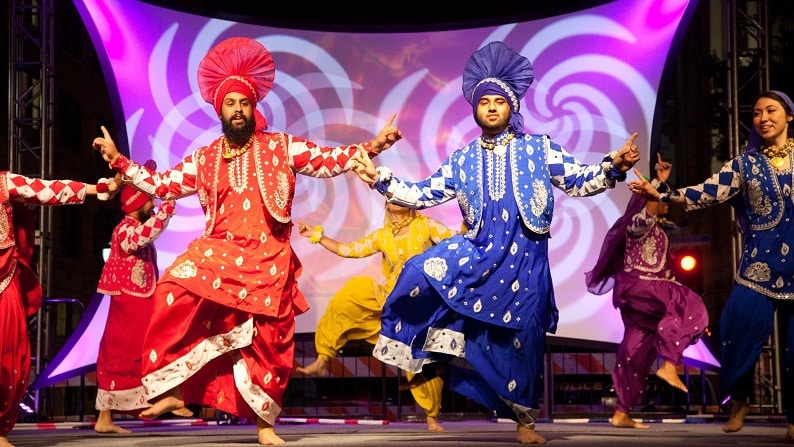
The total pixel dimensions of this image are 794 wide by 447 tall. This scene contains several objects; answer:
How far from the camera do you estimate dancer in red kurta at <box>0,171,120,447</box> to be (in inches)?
201

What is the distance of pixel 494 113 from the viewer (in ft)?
16.9

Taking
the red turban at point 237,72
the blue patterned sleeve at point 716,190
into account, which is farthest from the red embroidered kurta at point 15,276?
the blue patterned sleeve at point 716,190

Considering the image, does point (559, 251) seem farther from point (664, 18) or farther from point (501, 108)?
point (501, 108)

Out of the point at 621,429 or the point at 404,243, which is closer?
the point at 621,429

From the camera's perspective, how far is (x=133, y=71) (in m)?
9.22

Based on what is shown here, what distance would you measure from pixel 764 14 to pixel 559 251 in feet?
8.68

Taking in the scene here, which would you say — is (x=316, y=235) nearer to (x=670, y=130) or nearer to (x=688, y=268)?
(x=688, y=268)

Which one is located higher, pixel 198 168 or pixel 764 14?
pixel 764 14

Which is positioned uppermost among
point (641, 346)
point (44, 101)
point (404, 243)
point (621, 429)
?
point (44, 101)

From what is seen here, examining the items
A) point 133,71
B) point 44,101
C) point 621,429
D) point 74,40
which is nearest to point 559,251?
point 621,429

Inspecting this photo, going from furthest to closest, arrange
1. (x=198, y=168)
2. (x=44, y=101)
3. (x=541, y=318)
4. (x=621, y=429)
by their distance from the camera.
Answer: (x=44, y=101) → (x=621, y=429) → (x=198, y=168) → (x=541, y=318)

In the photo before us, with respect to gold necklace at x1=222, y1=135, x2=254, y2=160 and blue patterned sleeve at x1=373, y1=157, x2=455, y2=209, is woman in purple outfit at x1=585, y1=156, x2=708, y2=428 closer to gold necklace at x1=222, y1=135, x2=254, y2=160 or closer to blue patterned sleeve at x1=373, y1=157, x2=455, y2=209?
blue patterned sleeve at x1=373, y1=157, x2=455, y2=209

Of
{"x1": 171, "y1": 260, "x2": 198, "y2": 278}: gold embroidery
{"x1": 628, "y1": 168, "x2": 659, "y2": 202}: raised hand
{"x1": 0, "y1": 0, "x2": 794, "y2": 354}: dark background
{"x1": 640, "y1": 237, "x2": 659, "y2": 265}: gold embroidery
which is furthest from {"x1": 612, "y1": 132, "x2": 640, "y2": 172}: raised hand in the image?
{"x1": 0, "y1": 0, "x2": 794, "y2": 354}: dark background

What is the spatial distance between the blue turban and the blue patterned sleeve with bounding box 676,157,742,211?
0.96 metres
